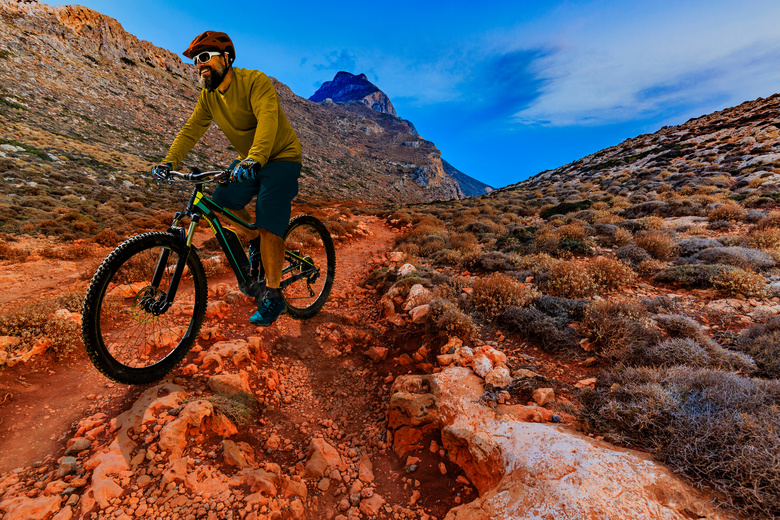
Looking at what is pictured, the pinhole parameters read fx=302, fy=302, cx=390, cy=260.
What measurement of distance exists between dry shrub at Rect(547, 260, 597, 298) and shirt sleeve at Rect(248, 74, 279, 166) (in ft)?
16.5

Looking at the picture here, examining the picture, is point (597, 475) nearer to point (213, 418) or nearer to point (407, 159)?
point (213, 418)

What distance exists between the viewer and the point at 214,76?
317cm

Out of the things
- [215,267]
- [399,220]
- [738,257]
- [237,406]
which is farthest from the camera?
[399,220]

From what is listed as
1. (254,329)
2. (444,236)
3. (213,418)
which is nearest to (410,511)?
(213,418)

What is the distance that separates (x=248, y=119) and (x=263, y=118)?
455 mm

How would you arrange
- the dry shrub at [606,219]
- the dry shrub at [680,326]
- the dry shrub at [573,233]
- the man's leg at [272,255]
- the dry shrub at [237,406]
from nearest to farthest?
1. the dry shrub at [237,406]
2. the dry shrub at [680,326]
3. the man's leg at [272,255]
4. the dry shrub at [573,233]
5. the dry shrub at [606,219]

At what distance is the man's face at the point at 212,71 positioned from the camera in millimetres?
3113

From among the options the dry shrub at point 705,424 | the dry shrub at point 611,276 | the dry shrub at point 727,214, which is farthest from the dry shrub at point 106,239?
the dry shrub at point 727,214

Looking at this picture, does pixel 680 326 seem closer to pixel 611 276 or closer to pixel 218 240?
pixel 611 276

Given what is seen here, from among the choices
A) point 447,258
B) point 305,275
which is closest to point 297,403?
point 305,275

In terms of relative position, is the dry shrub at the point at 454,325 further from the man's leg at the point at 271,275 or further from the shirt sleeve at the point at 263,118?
the shirt sleeve at the point at 263,118

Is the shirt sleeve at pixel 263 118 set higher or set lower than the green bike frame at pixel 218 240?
higher

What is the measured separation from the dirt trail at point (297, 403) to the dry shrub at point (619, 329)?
247 cm

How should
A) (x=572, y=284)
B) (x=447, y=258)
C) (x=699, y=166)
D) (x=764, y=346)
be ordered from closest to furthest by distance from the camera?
(x=764, y=346) < (x=572, y=284) < (x=447, y=258) < (x=699, y=166)
